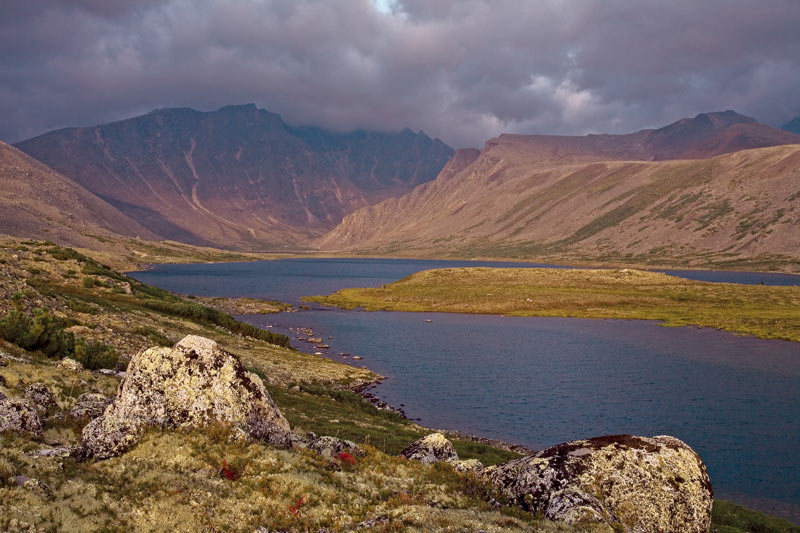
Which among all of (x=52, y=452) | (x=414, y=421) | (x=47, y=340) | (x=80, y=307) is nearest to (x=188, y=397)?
(x=52, y=452)

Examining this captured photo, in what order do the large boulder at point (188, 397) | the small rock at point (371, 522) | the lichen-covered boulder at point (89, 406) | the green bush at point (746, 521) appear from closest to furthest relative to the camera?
the small rock at point (371, 522)
the large boulder at point (188, 397)
the lichen-covered boulder at point (89, 406)
the green bush at point (746, 521)

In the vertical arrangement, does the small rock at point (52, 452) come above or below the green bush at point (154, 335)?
above

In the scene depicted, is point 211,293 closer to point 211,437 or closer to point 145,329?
point 145,329

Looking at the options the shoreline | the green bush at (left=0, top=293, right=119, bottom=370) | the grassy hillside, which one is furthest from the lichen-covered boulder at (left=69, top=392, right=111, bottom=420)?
the shoreline

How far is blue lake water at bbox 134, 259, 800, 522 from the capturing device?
135 ft

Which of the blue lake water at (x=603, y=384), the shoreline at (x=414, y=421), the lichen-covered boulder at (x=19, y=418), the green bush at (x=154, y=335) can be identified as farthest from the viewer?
the green bush at (x=154, y=335)

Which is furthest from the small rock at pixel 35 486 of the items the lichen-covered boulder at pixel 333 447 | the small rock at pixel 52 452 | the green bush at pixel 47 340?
the green bush at pixel 47 340

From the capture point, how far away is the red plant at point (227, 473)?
557 inches

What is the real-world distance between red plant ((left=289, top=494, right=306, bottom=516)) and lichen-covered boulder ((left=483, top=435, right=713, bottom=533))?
5.81m

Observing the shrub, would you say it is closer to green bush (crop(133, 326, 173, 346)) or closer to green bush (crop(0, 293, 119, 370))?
green bush (crop(133, 326, 173, 346))

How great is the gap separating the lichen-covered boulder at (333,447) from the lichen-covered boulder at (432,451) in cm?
244

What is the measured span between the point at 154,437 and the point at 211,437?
1.58 m

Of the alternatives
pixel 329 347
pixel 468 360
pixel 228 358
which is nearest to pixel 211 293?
pixel 329 347

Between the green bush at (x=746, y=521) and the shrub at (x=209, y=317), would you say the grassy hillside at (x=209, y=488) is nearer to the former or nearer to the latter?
the green bush at (x=746, y=521)
